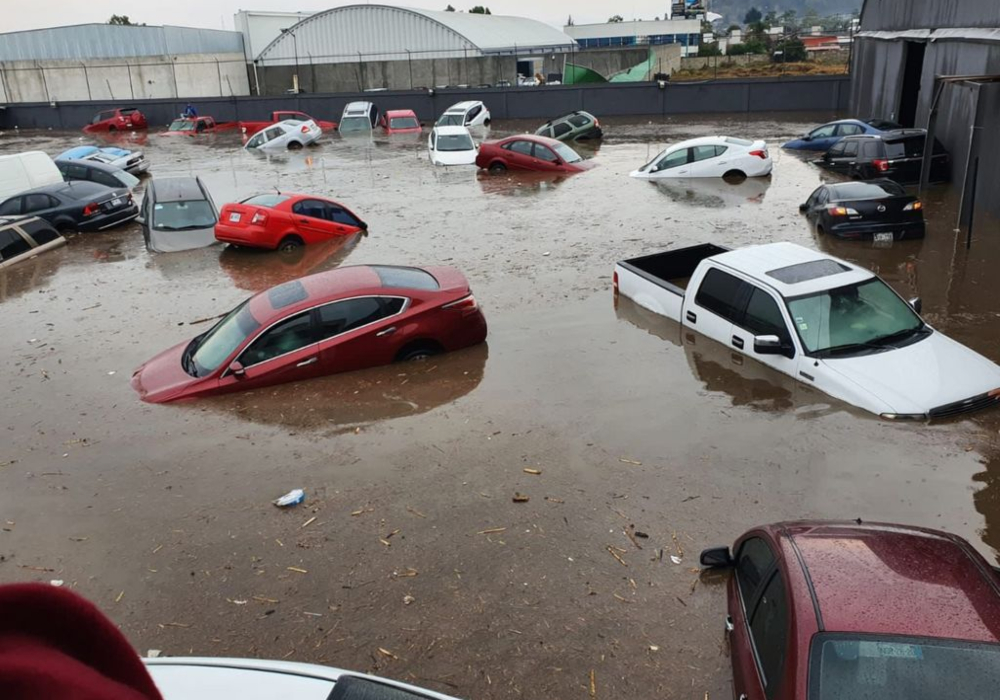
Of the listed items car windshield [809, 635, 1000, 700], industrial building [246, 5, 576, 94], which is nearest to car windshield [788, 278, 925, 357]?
car windshield [809, 635, 1000, 700]

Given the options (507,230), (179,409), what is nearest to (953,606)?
(179,409)

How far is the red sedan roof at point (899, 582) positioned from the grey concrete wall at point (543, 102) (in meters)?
40.0

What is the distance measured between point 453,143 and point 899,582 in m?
26.9

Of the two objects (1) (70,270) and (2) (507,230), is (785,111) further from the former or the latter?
(1) (70,270)

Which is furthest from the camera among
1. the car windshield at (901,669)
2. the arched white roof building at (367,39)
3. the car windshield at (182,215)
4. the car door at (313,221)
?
the arched white roof building at (367,39)

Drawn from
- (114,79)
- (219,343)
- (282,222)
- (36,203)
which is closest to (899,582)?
(219,343)

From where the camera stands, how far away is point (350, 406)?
1036 cm

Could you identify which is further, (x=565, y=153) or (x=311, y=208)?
(x=565, y=153)

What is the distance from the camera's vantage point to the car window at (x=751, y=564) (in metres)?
5.10

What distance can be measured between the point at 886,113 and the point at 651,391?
25.2m

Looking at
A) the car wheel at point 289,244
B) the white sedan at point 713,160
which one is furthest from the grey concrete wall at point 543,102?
the car wheel at point 289,244

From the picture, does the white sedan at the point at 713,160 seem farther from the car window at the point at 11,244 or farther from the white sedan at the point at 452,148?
the car window at the point at 11,244

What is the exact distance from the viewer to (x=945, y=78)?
55.6 ft

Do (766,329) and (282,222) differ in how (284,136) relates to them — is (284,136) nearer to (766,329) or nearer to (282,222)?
(282,222)
